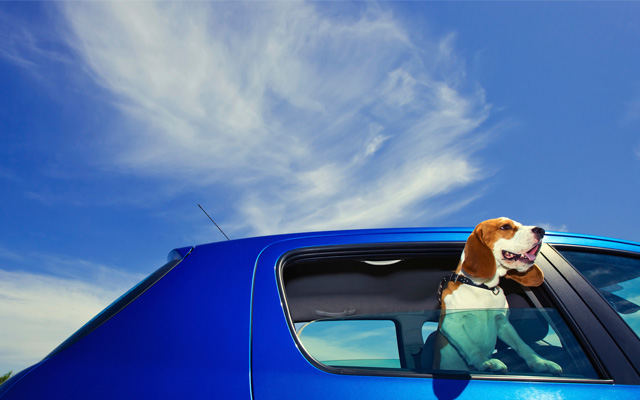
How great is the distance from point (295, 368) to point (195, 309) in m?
0.34

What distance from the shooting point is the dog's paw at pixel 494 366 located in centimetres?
125

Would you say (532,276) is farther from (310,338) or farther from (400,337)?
(310,338)

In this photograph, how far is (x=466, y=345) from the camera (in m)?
1.36

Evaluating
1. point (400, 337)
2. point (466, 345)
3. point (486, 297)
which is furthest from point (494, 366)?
point (486, 297)

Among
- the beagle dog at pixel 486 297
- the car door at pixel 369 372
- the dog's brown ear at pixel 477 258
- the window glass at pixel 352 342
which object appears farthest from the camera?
the dog's brown ear at pixel 477 258

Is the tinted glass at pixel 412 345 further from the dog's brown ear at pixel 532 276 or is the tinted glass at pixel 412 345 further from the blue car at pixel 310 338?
the dog's brown ear at pixel 532 276

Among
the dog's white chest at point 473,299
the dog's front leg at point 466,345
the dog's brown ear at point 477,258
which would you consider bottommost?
the dog's front leg at point 466,345

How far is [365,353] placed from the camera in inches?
55.0

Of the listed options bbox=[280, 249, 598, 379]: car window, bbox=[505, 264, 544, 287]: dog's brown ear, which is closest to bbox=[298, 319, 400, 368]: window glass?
bbox=[280, 249, 598, 379]: car window

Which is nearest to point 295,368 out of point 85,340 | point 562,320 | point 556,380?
point 85,340

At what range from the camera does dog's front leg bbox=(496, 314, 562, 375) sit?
1268mm

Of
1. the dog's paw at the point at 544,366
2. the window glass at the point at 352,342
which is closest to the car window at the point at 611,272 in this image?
the dog's paw at the point at 544,366

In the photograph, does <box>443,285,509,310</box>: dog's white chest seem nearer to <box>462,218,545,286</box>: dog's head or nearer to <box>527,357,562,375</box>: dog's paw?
<box>462,218,545,286</box>: dog's head

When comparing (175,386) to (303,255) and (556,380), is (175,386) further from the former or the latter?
(556,380)
